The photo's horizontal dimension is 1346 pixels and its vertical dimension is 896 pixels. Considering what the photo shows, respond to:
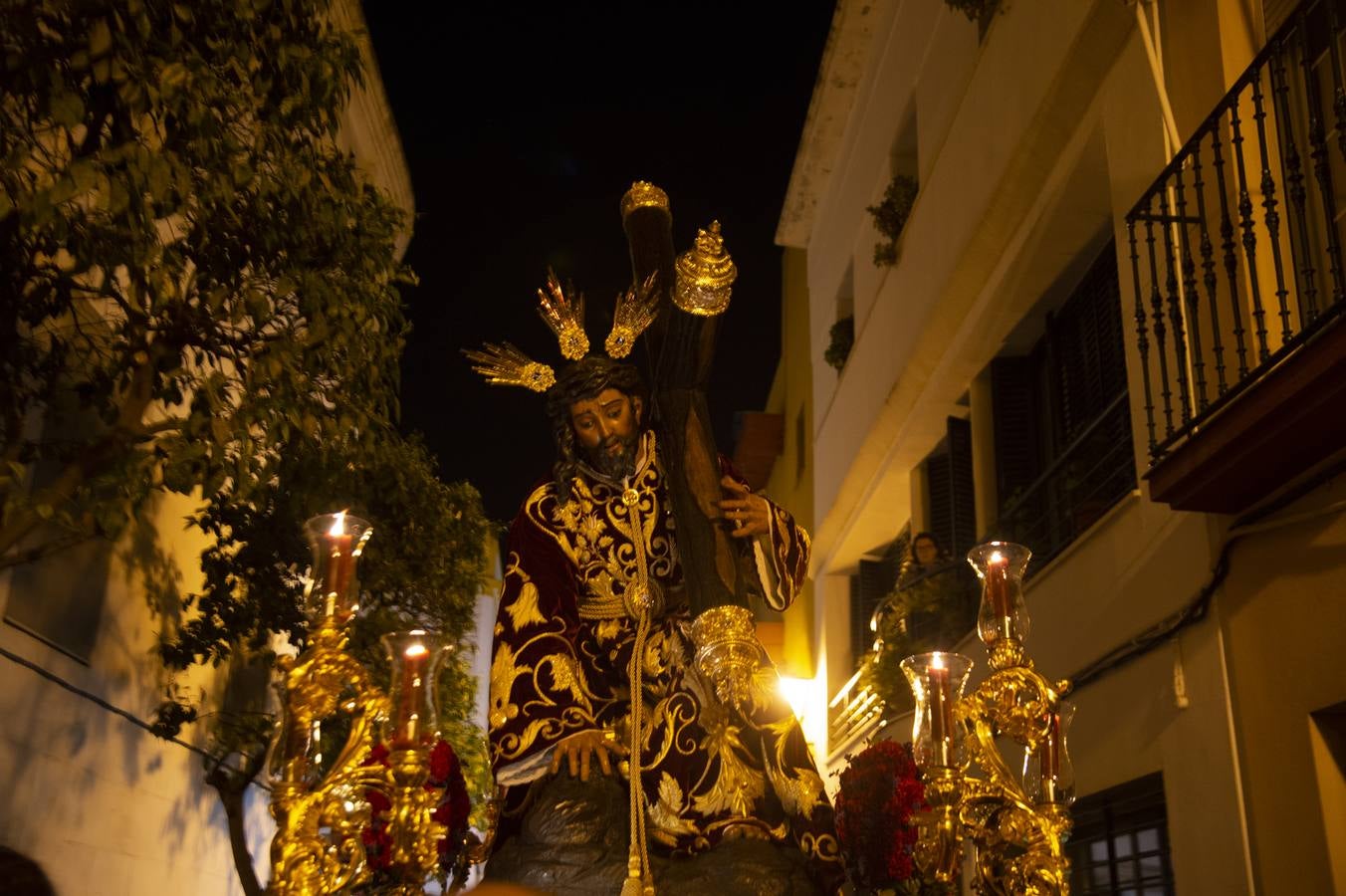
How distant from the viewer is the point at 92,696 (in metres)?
7.09

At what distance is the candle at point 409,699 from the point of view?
116 inches

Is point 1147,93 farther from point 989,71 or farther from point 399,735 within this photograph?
point 399,735

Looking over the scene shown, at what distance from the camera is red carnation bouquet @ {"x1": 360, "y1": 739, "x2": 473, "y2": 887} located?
3400 mm

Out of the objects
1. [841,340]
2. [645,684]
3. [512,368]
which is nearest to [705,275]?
[512,368]

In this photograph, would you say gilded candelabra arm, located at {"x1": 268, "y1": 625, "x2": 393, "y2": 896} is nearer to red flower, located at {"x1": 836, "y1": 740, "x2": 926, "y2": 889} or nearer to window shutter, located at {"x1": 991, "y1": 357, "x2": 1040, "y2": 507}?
red flower, located at {"x1": 836, "y1": 740, "x2": 926, "y2": 889}

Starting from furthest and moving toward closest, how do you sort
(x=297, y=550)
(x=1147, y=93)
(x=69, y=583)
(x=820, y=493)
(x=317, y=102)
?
(x=820, y=493) → (x=297, y=550) → (x=69, y=583) → (x=1147, y=93) → (x=317, y=102)

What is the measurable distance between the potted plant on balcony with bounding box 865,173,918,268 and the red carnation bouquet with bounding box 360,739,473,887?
306 inches

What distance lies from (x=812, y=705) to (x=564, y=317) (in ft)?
36.6

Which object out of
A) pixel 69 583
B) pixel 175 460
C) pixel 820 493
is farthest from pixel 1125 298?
pixel 820 493

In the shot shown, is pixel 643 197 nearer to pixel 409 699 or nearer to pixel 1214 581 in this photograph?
pixel 409 699

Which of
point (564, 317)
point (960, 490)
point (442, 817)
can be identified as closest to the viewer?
point (442, 817)

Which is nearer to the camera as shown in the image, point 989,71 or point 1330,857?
point 1330,857

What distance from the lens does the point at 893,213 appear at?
434 inches

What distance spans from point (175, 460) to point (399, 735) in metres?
2.01
